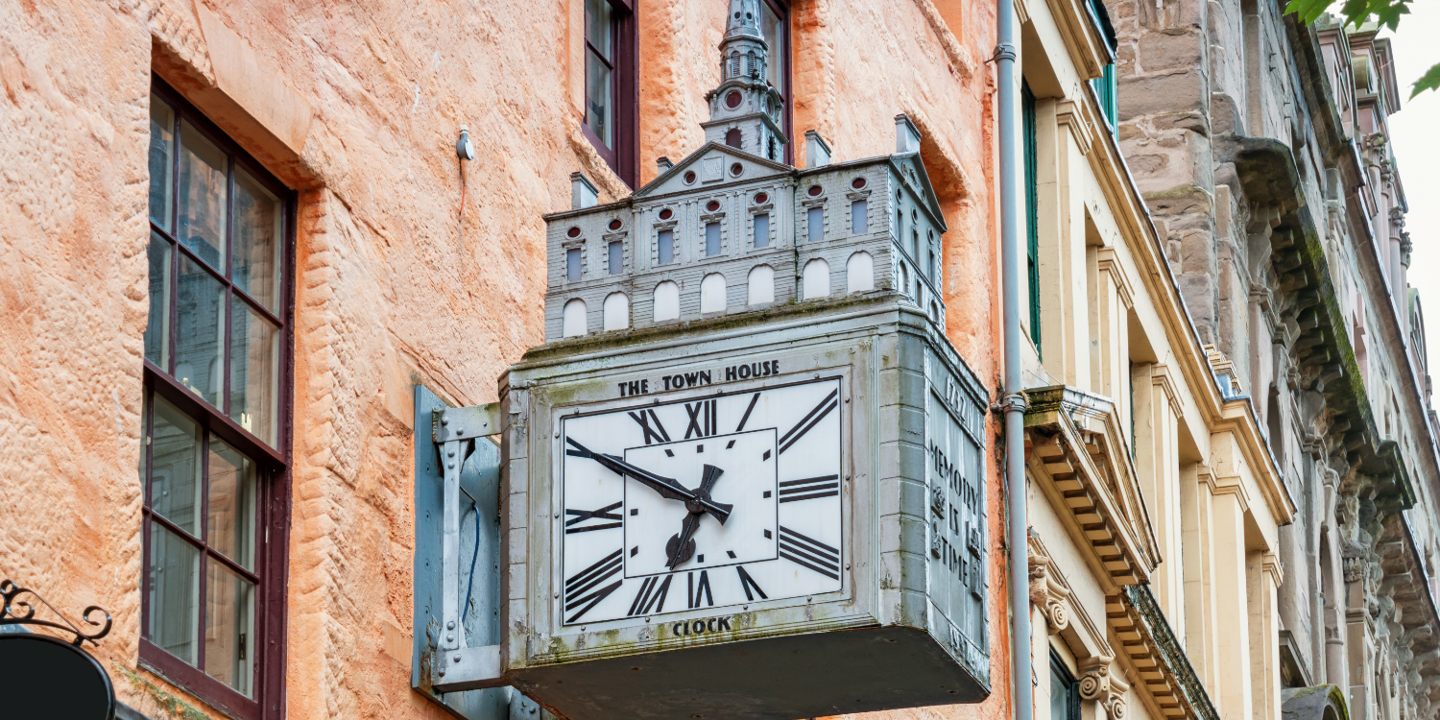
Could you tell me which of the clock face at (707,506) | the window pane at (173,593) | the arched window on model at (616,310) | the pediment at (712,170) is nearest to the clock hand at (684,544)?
the clock face at (707,506)

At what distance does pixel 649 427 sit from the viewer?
8.87m

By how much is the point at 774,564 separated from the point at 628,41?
426 cm

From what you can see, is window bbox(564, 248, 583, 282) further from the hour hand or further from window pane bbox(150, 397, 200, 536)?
window pane bbox(150, 397, 200, 536)

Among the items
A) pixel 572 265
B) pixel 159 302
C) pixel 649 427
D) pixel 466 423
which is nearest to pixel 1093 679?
pixel 466 423

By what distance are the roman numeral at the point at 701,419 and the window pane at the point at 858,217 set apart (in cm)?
77

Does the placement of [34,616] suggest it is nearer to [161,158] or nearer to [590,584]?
[161,158]

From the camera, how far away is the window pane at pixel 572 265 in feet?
30.8

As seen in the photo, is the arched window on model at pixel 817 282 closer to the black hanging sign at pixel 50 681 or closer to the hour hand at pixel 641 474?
the hour hand at pixel 641 474

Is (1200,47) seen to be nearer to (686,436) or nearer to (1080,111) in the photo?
(1080,111)

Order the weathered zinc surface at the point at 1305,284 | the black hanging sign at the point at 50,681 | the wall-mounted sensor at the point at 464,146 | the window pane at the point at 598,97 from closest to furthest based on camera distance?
1. the black hanging sign at the point at 50,681
2. the wall-mounted sensor at the point at 464,146
3. the window pane at the point at 598,97
4. the weathered zinc surface at the point at 1305,284

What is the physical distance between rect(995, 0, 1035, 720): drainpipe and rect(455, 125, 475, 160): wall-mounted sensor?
6736 millimetres

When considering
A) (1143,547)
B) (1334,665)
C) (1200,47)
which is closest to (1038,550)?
(1143,547)

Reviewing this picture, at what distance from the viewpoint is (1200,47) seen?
29.2 meters

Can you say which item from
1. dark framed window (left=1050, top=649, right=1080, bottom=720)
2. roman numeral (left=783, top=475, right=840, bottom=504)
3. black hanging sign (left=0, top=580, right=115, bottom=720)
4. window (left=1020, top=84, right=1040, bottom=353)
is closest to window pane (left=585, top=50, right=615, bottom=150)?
roman numeral (left=783, top=475, right=840, bottom=504)
